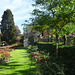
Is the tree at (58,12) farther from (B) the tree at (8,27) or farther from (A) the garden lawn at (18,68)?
(B) the tree at (8,27)

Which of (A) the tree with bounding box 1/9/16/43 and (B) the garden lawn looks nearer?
(B) the garden lawn

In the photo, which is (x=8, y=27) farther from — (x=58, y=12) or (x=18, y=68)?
(x=58, y=12)

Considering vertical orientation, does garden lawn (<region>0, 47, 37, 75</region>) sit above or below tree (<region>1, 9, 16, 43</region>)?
below

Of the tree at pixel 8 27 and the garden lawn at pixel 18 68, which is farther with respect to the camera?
the tree at pixel 8 27

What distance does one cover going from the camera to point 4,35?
1240 inches

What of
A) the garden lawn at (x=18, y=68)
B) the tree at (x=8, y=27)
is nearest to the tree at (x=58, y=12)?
the garden lawn at (x=18, y=68)

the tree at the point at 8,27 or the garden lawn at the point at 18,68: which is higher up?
the tree at the point at 8,27

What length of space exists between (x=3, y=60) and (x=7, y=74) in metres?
2.52

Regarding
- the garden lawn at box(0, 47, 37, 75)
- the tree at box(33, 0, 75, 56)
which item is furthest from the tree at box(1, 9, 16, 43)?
the tree at box(33, 0, 75, 56)

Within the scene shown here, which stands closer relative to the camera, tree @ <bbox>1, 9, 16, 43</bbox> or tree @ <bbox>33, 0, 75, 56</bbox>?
tree @ <bbox>33, 0, 75, 56</bbox>

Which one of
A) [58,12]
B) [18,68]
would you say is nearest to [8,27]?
[18,68]

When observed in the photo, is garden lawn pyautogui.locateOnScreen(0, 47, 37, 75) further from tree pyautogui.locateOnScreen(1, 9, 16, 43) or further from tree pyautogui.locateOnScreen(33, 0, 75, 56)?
tree pyautogui.locateOnScreen(1, 9, 16, 43)

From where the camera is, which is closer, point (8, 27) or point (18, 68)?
point (18, 68)

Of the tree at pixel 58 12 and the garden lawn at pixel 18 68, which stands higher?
the tree at pixel 58 12
